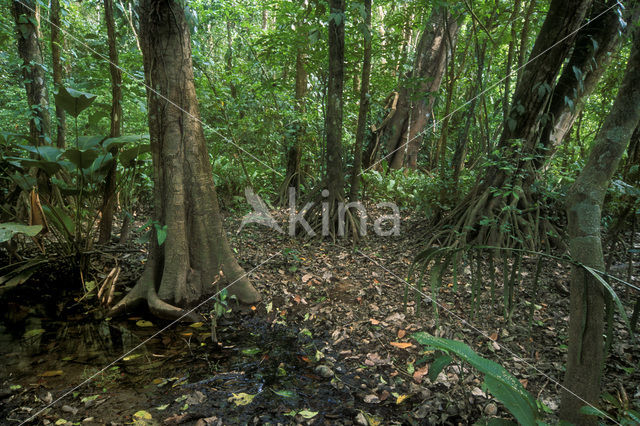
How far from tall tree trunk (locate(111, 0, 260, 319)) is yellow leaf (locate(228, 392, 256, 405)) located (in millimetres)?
1109

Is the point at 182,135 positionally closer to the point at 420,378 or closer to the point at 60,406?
the point at 60,406

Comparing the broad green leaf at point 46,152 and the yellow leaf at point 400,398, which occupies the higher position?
the broad green leaf at point 46,152

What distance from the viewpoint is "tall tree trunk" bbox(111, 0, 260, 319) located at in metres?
2.88

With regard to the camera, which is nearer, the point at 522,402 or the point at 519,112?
the point at 522,402

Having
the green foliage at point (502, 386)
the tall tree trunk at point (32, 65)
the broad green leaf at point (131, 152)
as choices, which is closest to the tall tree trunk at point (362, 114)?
the broad green leaf at point (131, 152)

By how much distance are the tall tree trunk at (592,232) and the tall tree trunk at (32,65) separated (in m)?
5.39

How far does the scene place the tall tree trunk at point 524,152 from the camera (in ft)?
11.5

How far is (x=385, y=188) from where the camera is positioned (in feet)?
19.0

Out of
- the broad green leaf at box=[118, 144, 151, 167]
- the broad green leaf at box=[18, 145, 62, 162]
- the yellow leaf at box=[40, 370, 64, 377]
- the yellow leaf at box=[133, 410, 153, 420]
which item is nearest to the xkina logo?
the broad green leaf at box=[118, 144, 151, 167]

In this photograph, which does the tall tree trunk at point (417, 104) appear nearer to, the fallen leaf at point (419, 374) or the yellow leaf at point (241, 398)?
the fallen leaf at point (419, 374)

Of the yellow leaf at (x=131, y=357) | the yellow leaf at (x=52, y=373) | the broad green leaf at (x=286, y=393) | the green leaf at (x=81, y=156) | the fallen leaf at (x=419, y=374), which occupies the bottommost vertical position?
the broad green leaf at (x=286, y=393)

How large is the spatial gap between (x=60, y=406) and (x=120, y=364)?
45cm

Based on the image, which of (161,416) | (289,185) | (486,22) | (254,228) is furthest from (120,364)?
(486,22)

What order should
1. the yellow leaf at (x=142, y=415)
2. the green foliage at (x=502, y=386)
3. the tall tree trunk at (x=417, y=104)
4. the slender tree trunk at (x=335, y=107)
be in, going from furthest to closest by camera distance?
1. the tall tree trunk at (x=417, y=104)
2. the slender tree trunk at (x=335, y=107)
3. the yellow leaf at (x=142, y=415)
4. the green foliage at (x=502, y=386)
